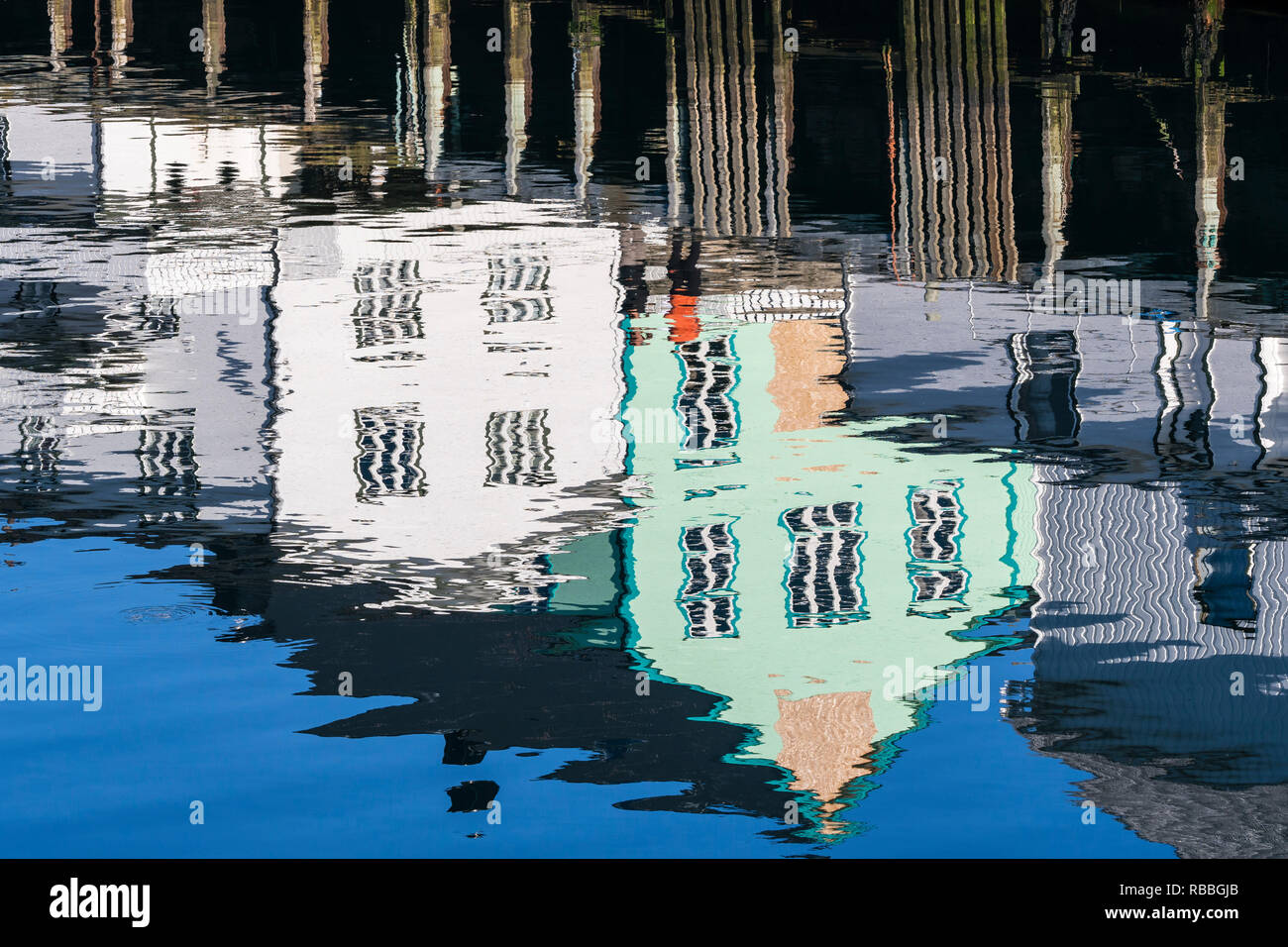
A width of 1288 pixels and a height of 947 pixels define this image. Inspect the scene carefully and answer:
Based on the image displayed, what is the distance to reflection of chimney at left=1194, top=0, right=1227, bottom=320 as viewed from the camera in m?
17.1

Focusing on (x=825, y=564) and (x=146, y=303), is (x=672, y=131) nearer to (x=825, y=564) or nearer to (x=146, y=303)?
(x=146, y=303)

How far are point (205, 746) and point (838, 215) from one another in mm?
12303

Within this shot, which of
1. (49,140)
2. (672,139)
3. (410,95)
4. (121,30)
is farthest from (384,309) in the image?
(121,30)

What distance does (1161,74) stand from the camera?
27.1 m

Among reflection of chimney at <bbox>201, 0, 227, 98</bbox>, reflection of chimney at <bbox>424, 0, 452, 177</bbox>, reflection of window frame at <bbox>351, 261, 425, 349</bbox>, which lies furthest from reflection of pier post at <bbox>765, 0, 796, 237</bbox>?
reflection of chimney at <bbox>201, 0, 227, 98</bbox>

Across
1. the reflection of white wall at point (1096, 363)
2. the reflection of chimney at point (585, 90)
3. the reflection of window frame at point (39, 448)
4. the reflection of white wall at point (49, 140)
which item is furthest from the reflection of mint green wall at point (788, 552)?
the reflection of white wall at point (49, 140)

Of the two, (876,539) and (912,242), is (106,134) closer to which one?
(912,242)

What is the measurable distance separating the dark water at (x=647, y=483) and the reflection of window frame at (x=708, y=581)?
0.10 ft

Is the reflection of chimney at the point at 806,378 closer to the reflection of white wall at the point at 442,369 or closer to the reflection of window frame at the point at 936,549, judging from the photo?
the reflection of white wall at the point at 442,369

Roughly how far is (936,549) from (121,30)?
25503 mm

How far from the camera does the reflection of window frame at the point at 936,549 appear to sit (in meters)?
10.2

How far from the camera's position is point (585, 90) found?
85.6 feet

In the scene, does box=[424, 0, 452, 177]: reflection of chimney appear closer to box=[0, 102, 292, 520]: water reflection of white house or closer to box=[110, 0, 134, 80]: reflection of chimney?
box=[0, 102, 292, 520]: water reflection of white house

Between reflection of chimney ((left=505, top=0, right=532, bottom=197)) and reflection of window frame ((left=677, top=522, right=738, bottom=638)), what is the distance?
10.2 metres
